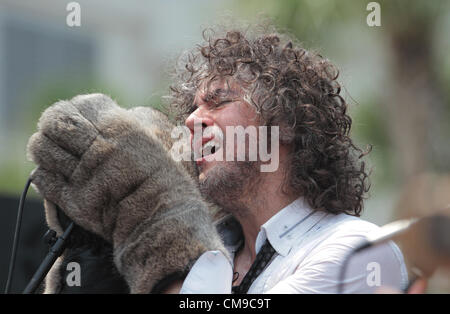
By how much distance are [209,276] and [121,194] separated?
35cm

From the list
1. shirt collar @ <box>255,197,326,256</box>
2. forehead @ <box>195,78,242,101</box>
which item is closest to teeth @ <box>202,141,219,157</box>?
forehead @ <box>195,78,242,101</box>

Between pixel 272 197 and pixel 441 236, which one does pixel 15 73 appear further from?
pixel 441 236

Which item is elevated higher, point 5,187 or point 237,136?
point 237,136

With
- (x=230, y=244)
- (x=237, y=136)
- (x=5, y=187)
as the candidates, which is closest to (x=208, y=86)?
(x=237, y=136)

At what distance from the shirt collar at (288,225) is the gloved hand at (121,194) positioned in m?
0.34

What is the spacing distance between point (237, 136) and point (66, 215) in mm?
657

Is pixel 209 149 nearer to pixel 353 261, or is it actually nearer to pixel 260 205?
pixel 260 205

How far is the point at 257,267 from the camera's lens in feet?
7.48

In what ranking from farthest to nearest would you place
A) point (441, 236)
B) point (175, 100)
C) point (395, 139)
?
point (395, 139)
point (175, 100)
point (441, 236)

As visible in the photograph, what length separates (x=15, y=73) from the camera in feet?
59.8

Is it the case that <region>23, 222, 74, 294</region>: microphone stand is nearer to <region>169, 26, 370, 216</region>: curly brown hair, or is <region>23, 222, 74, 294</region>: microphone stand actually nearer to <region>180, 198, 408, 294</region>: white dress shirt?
<region>180, 198, 408, 294</region>: white dress shirt

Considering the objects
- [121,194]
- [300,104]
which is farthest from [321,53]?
[121,194]

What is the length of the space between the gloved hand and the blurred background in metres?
0.46

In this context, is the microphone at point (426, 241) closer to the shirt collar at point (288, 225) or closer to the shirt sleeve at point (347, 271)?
the shirt sleeve at point (347, 271)
